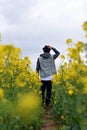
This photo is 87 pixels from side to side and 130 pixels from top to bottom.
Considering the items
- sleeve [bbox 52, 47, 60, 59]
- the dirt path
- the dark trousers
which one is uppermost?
sleeve [bbox 52, 47, 60, 59]

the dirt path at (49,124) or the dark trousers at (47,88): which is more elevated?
the dark trousers at (47,88)

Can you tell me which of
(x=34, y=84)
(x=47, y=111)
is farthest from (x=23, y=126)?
(x=34, y=84)

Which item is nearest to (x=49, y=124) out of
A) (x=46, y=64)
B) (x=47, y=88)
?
(x=47, y=88)

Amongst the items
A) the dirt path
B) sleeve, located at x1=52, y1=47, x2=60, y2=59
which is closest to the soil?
the dirt path

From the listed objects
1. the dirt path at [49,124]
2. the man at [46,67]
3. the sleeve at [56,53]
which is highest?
the sleeve at [56,53]

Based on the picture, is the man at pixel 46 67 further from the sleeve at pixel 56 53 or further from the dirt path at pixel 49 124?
the dirt path at pixel 49 124

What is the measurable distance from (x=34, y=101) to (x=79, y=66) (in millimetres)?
1782

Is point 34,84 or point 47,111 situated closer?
point 47,111

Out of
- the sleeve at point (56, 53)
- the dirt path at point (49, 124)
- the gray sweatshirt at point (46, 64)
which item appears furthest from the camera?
the sleeve at point (56, 53)

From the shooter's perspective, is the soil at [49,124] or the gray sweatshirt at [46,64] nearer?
the soil at [49,124]

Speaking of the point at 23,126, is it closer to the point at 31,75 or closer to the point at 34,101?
the point at 34,101

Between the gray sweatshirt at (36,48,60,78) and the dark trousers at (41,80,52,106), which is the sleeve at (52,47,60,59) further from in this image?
the dark trousers at (41,80,52,106)

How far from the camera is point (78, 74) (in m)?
3.95

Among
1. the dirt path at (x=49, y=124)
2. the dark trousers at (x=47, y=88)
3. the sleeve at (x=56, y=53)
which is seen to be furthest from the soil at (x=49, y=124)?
the sleeve at (x=56, y=53)
